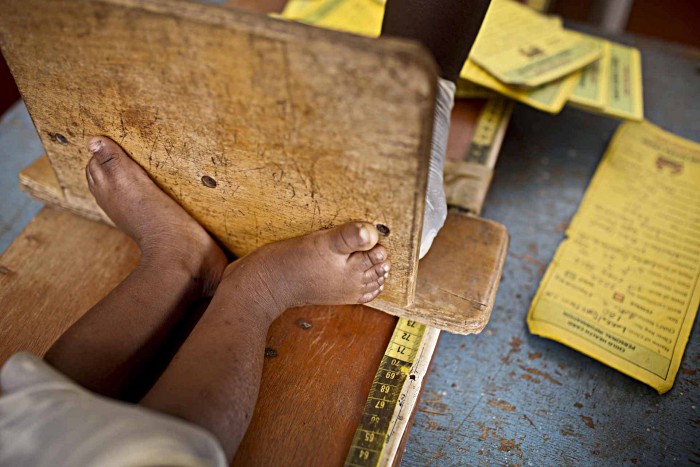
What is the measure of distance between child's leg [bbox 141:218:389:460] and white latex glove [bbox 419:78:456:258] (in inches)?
4.7

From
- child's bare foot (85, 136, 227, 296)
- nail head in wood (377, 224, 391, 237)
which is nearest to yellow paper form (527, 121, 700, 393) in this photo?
nail head in wood (377, 224, 391, 237)

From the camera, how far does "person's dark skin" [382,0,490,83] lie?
0.83m

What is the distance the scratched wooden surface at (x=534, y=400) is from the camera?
78cm

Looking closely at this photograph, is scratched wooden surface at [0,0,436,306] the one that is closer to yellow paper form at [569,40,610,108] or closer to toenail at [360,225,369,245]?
toenail at [360,225,369,245]

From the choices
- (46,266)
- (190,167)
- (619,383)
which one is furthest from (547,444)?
(46,266)

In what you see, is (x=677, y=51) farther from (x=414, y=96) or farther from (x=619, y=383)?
(x=414, y=96)

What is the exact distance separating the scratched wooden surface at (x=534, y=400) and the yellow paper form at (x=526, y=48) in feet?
0.87

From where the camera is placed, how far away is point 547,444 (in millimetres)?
793

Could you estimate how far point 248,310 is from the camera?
27.6 inches

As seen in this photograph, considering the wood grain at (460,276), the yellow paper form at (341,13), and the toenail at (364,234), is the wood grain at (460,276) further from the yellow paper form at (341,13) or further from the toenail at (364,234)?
the yellow paper form at (341,13)

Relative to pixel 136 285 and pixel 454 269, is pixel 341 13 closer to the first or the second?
pixel 454 269

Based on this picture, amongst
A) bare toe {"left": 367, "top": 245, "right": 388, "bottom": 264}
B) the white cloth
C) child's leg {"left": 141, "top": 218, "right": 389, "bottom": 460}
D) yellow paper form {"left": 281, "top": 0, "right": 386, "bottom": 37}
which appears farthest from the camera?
yellow paper form {"left": 281, "top": 0, "right": 386, "bottom": 37}

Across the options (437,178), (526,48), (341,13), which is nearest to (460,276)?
(437,178)

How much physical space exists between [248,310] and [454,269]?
12.1 inches
